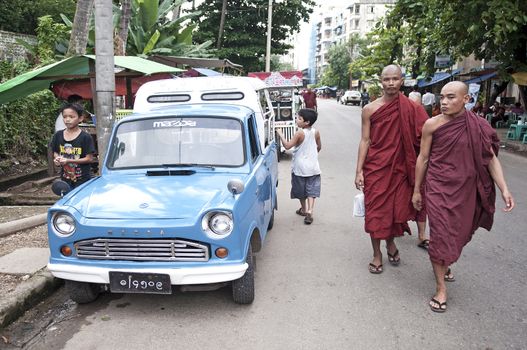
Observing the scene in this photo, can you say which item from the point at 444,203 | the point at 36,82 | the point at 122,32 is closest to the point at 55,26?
the point at 122,32

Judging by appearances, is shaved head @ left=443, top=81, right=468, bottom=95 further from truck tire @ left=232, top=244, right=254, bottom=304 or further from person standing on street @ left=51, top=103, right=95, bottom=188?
person standing on street @ left=51, top=103, right=95, bottom=188

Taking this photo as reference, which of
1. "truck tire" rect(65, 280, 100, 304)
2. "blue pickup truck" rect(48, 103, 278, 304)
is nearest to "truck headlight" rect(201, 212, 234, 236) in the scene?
Answer: "blue pickup truck" rect(48, 103, 278, 304)

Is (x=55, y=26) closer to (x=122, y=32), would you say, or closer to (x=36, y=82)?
(x=122, y=32)

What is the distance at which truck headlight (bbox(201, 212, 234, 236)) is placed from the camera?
11.0 ft

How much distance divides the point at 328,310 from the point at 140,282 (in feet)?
4.99

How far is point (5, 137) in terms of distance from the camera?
8445mm

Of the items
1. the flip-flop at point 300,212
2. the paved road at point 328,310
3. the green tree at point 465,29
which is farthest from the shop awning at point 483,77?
the paved road at point 328,310

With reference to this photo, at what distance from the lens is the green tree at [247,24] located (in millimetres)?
26688

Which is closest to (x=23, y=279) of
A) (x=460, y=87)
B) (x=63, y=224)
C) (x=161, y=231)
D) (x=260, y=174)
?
(x=63, y=224)

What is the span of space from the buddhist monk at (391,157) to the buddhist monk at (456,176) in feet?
1.72

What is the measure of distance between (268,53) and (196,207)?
926 inches

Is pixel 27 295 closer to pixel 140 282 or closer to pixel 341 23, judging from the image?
pixel 140 282

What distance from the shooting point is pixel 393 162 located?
427 centimetres

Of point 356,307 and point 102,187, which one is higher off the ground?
point 102,187
